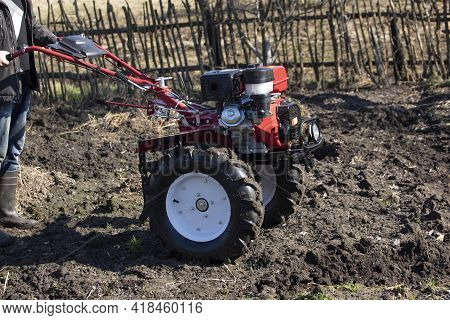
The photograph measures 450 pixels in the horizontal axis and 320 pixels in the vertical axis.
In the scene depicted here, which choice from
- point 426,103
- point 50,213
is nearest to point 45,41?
point 50,213

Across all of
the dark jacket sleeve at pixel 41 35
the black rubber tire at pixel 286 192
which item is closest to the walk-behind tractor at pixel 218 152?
the black rubber tire at pixel 286 192

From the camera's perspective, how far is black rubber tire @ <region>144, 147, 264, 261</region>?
16.4ft

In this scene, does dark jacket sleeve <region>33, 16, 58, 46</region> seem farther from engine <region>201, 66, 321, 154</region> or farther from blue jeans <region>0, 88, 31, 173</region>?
engine <region>201, 66, 321, 154</region>

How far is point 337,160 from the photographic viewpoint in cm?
742

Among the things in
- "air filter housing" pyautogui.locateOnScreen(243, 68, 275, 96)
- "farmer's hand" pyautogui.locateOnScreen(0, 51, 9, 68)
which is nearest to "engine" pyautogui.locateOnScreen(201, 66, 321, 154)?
"air filter housing" pyautogui.locateOnScreen(243, 68, 275, 96)

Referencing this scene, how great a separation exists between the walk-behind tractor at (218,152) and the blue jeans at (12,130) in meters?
0.50

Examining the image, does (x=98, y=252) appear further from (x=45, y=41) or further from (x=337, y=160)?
(x=337, y=160)

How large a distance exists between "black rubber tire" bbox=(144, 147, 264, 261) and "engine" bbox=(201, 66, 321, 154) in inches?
8.1

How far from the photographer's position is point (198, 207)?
525cm

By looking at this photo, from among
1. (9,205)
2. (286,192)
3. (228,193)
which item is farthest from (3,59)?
(286,192)

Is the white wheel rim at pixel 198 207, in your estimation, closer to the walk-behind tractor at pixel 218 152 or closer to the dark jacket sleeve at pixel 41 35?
the walk-behind tractor at pixel 218 152

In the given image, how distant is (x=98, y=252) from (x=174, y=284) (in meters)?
0.75

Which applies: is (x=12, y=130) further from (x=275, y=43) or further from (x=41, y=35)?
(x=275, y=43)

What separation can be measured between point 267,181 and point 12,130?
1.83m
